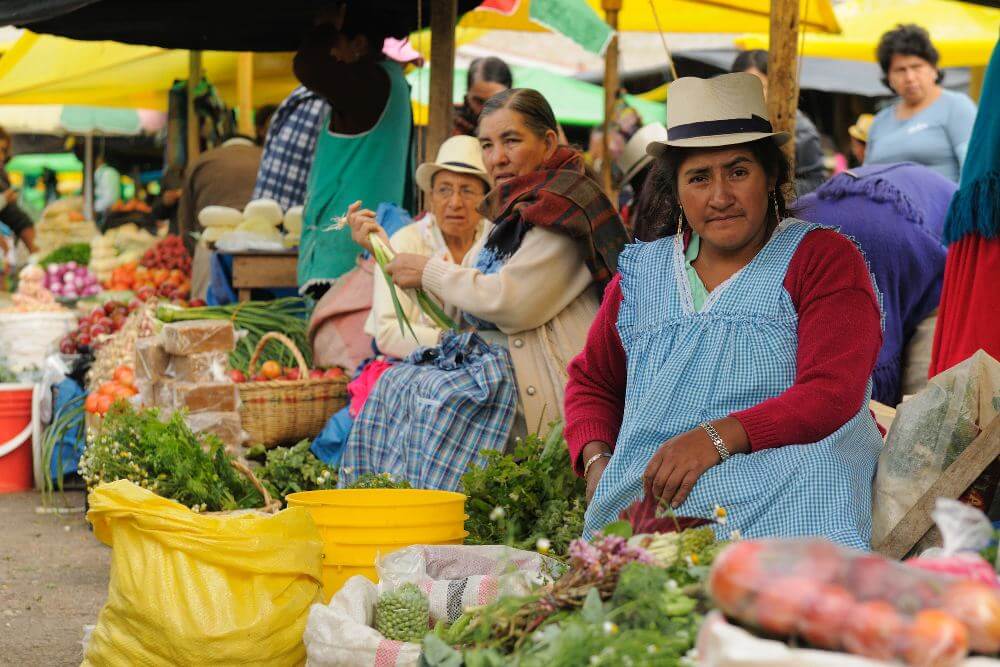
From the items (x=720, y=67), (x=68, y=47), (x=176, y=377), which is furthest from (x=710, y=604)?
(x=68, y=47)

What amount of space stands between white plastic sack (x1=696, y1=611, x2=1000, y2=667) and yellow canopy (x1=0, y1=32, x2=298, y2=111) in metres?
11.2

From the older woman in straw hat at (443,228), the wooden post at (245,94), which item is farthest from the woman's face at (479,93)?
the wooden post at (245,94)

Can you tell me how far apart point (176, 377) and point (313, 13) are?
2868 millimetres

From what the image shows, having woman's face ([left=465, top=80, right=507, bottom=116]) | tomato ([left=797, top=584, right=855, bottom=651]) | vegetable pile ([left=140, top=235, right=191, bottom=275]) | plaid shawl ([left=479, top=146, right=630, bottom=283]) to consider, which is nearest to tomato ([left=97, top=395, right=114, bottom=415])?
plaid shawl ([left=479, top=146, right=630, bottom=283])

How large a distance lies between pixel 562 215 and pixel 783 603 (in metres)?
2.67

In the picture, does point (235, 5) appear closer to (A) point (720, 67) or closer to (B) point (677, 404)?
(B) point (677, 404)

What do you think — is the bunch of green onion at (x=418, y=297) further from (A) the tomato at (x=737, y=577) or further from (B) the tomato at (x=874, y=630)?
(B) the tomato at (x=874, y=630)

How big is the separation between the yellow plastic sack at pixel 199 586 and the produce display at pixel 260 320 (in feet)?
9.58

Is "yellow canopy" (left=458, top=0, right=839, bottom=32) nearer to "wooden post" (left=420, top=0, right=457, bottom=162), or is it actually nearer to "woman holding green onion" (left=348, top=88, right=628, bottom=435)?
"wooden post" (left=420, top=0, right=457, bottom=162)

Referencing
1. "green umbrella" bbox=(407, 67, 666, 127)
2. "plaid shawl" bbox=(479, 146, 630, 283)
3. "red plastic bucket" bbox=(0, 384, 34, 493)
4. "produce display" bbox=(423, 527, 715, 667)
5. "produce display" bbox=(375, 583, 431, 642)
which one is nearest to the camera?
"produce display" bbox=(423, 527, 715, 667)

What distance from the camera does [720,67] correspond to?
12.1 m

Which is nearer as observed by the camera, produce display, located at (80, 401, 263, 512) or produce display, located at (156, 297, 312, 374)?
produce display, located at (80, 401, 263, 512)

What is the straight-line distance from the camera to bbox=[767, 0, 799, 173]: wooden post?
14.0 ft

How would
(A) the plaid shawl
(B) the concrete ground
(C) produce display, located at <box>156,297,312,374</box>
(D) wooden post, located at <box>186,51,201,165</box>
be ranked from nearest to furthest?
(B) the concrete ground → (A) the plaid shawl → (C) produce display, located at <box>156,297,312,374</box> → (D) wooden post, located at <box>186,51,201,165</box>
